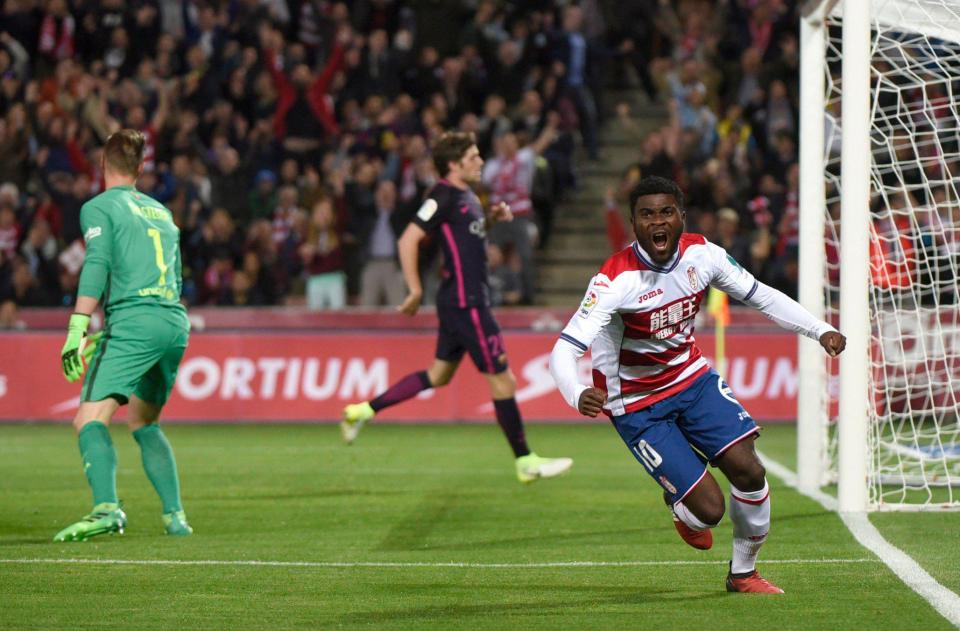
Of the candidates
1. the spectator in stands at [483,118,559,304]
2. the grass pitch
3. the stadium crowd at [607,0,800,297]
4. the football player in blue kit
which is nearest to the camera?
the grass pitch

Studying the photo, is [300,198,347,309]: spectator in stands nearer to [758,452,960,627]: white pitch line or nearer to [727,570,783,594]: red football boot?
[758,452,960,627]: white pitch line

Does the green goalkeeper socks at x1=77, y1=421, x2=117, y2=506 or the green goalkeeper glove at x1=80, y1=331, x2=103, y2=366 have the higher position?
the green goalkeeper glove at x1=80, y1=331, x2=103, y2=366

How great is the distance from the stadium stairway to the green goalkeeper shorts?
11.5 m

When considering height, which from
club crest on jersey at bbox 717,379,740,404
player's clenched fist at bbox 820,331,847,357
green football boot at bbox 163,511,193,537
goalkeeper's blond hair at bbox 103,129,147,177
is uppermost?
goalkeeper's blond hair at bbox 103,129,147,177

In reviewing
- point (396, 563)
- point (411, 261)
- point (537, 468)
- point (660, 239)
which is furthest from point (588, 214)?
point (660, 239)

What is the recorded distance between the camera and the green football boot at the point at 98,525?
800 centimetres

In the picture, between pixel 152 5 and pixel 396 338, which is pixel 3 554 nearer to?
pixel 396 338

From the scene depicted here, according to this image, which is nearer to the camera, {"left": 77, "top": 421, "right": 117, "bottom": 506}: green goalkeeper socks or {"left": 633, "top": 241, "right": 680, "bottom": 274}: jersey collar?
{"left": 633, "top": 241, "right": 680, "bottom": 274}: jersey collar

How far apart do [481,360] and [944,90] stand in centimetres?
400

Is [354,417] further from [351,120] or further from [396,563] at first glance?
[351,120]

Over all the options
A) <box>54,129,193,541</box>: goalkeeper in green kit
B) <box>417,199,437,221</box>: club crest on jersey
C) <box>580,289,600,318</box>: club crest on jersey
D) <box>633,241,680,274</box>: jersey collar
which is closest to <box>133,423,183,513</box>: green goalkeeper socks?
<box>54,129,193,541</box>: goalkeeper in green kit

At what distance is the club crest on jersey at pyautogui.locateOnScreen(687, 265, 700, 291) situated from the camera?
6.40 m

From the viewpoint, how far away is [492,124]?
66.1 ft

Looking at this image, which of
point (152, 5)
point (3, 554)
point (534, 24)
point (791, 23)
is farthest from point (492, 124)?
point (3, 554)
